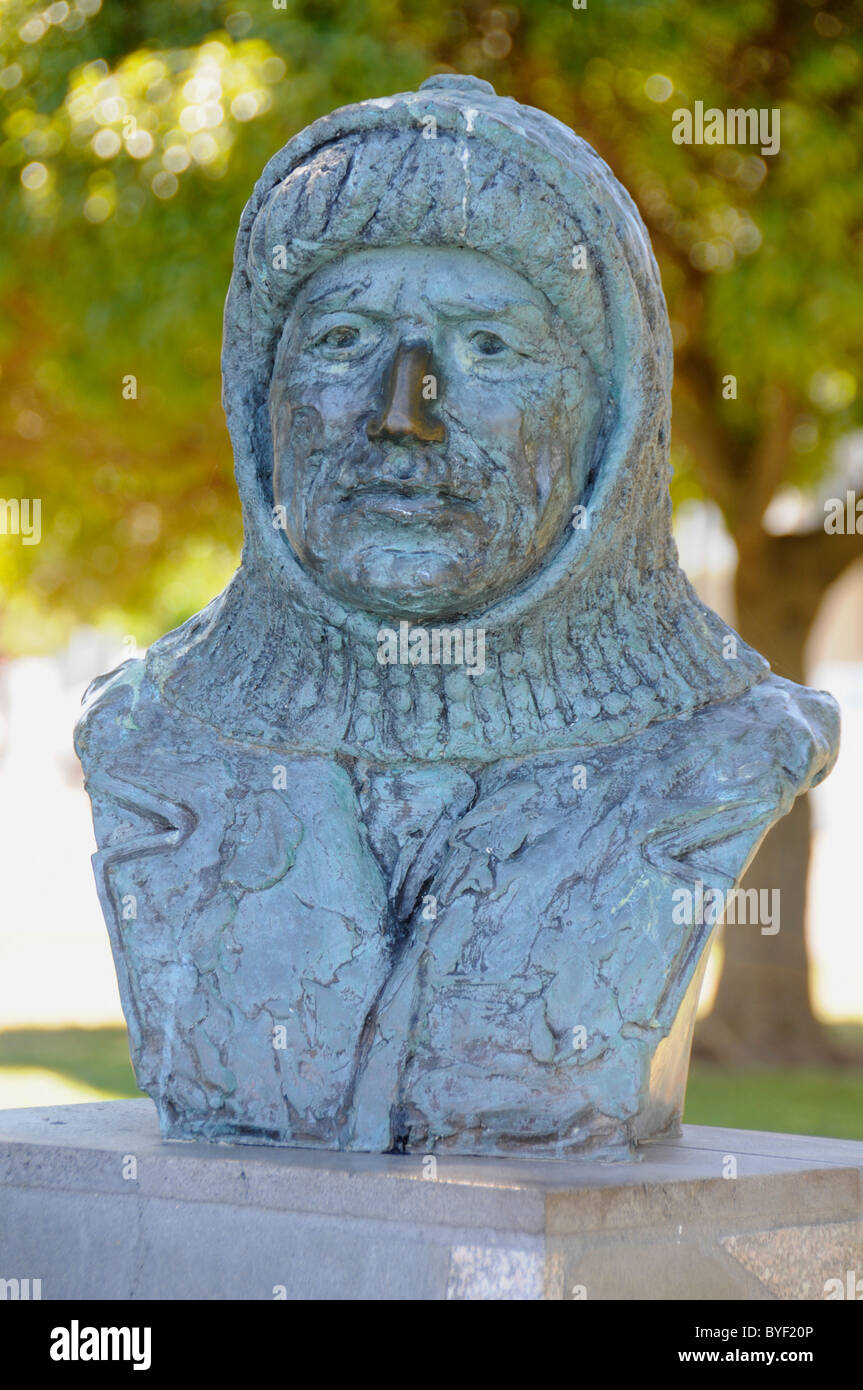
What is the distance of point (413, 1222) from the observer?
11.1 feet

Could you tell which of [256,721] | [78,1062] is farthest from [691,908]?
[78,1062]

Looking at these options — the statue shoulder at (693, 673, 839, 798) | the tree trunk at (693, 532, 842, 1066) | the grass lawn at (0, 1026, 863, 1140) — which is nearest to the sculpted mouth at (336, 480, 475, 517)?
the statue shoulder at (693, 673, 839, 798)

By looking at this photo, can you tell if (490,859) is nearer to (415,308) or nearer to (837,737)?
(837,737)

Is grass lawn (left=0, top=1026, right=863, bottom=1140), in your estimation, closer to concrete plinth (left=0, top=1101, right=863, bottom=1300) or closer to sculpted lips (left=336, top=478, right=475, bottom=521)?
concrete plinth (left=0, top=1101, right=863, bottom=1300)

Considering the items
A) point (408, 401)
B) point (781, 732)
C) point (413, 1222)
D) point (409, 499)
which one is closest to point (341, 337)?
point (408, 401)

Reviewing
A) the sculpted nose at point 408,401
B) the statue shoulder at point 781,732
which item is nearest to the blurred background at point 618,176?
the statue shoulder at point 781,732

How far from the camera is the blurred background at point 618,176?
705cm

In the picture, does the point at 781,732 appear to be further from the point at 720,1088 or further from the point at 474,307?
the point at 720,1088

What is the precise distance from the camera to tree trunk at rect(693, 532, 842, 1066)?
9156 mm

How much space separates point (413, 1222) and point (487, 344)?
157 centimetres

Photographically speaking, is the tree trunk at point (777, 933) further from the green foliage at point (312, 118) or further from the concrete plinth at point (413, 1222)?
the concrete plinth at point (413, 1222)

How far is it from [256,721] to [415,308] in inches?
33.5

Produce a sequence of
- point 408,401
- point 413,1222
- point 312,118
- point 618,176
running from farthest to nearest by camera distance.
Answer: point 618,176
point 312,118
point 408,401
point 413,1222

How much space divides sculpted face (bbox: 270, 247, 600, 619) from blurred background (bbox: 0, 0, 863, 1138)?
2.92m
